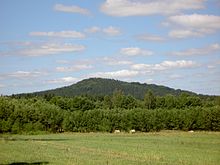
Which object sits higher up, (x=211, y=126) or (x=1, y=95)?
(x=1, y=95)

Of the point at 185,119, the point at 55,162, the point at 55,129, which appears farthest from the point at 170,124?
the point at 55,162

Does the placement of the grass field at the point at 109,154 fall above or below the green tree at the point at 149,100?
below

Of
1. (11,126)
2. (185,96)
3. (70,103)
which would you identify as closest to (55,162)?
(11,126)

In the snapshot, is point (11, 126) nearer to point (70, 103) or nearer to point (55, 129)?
point (55, 129)

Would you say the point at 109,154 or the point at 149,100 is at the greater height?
the point at 149,100

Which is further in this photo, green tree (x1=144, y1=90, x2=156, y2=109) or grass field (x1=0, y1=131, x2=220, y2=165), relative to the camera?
green tree (x1=144, y1=90, x2=156, y2=109)

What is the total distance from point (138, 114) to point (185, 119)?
41.9 feet

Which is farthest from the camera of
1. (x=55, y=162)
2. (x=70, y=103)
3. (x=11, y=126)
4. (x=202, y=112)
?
(x=70, y=103)

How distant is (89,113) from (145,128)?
629 inches

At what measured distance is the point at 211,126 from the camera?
11188 cm

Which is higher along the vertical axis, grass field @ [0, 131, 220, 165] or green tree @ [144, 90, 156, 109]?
green tree @ [144, 90, 156, 109]

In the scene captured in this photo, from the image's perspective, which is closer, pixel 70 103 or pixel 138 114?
pixel 138 114

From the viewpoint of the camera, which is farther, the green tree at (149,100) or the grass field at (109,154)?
the green tree at (149,100)

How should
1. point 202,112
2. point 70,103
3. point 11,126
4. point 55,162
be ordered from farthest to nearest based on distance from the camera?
point 70,103, point 202,112, point 11,126, point 55,162
